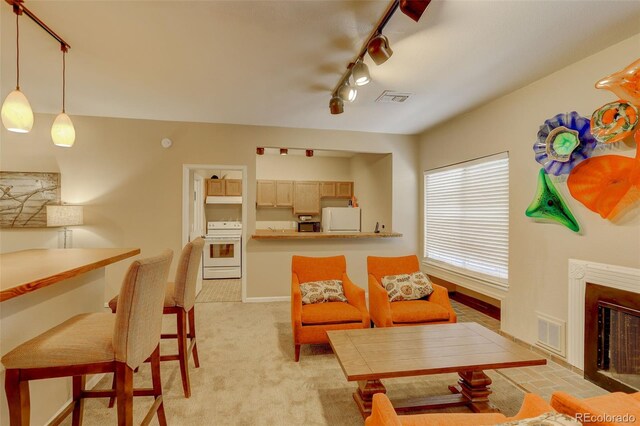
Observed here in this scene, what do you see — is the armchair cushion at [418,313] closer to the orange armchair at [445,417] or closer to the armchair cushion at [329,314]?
the armchair cushion at [329,314]

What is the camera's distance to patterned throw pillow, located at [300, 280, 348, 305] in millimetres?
2977

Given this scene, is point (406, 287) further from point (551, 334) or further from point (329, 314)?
point (551, 334)

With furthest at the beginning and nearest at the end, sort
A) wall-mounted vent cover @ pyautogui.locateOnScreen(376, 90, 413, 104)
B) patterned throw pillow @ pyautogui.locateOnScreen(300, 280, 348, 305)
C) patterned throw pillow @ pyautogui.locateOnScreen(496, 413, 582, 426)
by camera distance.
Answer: wall-mounted vent cover @ pyautogui.locateOnScreen(376, 90, 413, 104) < patterned throw pillow @ pyautogui.locateOnScreen(300, 280, 348, 305) < patterned throw pillow @ pyautogui.locateOnScreen(496, 413, 582, 426)

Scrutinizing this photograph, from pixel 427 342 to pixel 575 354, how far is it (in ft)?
4.79

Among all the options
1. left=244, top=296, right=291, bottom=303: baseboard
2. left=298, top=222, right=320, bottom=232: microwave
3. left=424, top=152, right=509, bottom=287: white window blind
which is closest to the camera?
left=424, top=152, right=509, bottom=287: white window blind

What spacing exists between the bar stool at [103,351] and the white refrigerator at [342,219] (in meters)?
Answer: 4.55

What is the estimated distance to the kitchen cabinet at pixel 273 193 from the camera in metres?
6.55

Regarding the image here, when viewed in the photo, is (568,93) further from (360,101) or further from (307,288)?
(307,288)

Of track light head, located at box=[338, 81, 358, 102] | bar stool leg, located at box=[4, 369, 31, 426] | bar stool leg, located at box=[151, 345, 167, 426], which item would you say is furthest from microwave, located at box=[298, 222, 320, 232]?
bar stool leg, located at box=[4, 369, 31, 426]

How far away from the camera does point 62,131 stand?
2.21 metres

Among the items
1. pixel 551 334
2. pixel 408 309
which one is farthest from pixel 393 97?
pixel 551 334

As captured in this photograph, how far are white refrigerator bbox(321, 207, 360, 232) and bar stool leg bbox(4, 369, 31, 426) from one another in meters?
4.88

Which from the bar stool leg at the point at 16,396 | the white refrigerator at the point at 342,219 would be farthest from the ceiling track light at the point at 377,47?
the white refrigerator at the point at 342,219

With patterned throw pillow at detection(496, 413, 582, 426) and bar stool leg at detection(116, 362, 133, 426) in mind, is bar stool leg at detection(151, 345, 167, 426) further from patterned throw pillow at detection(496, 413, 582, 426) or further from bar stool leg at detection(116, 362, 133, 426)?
patterned throw pillow at detection(496, 413, 582, 426)
